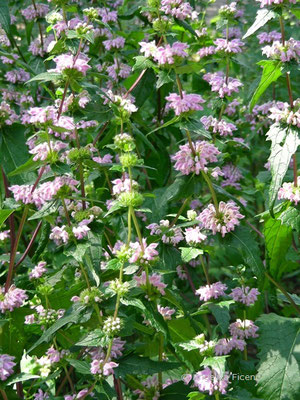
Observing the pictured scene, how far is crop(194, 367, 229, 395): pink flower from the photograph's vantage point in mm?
1866

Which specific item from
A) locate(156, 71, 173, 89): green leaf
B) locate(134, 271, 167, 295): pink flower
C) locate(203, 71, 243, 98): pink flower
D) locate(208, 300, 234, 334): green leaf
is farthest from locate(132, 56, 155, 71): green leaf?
locate(208, 300, 234, 334): green leaf

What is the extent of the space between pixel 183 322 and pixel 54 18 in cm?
130

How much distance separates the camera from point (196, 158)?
81.2 inches

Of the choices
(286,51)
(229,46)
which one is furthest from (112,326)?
(229,46)

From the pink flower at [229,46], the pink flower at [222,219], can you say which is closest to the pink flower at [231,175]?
the pink flower at [229,46]

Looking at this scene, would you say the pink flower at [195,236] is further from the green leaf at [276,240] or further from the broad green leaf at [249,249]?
the green leaf at [276,240]

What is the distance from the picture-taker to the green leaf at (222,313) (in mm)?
2162

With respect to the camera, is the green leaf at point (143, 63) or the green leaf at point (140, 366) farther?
the green leaf at point (143, 63)

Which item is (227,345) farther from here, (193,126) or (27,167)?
(27,167)

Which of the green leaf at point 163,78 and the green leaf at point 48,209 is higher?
the green leaf at point 163,78

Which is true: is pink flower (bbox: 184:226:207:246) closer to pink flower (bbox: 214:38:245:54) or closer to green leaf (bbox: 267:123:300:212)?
green leaf (bbox: 267:123:300:212)

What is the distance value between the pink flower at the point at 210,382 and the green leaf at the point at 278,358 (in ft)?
1.54

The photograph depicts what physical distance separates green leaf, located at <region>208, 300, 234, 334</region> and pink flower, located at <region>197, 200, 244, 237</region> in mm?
276

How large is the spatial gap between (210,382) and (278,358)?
0.63m
